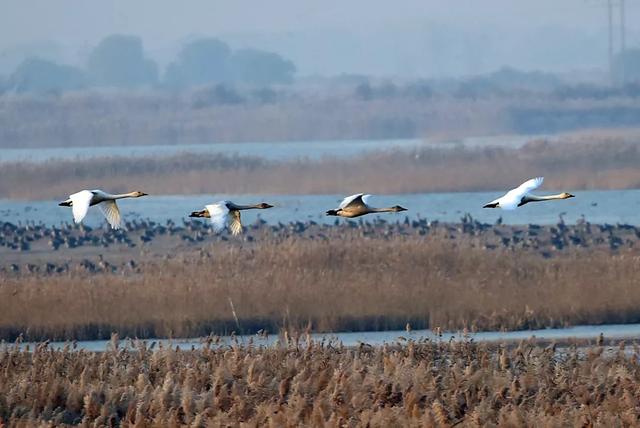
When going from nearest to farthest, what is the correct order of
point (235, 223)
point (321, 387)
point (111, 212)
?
point (111, 212) → point (235, 223) → point (321, 387)

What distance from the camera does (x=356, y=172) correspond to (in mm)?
49719

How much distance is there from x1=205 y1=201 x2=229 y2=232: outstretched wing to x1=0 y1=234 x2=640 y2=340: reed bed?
928 centimetres

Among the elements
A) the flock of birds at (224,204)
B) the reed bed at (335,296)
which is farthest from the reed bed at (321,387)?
the reed bed at (335,296)

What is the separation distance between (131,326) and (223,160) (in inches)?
1102

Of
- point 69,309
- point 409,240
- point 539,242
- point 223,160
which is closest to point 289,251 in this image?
point 409,240

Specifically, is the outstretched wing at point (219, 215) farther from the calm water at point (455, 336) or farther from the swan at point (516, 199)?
the calm water at point (455, 336)

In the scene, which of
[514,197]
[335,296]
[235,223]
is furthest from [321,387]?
[335,296]

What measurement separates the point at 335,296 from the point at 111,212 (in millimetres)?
10155

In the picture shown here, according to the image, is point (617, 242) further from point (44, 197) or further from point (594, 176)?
point (44, 197)

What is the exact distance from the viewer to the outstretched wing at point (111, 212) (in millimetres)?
14977

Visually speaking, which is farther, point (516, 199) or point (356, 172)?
point (356, 172)

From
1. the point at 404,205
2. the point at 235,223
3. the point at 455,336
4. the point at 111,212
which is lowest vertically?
the point at 455,336

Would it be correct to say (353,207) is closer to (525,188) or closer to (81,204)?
(525,188)

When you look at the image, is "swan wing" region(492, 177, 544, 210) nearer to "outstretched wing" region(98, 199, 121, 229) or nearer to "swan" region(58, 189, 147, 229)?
"swan" region(58, 189, 147, 229)
